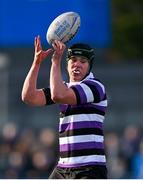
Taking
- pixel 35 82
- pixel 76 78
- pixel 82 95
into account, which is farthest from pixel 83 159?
pixel 35 82

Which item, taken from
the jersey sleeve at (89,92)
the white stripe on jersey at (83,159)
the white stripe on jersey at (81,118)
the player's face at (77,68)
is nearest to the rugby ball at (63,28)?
the player's face at (77,68)

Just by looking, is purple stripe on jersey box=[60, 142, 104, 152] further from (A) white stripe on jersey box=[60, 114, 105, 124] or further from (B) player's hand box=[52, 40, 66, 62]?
(B) player's hand box=[52, 40, 66, 62]

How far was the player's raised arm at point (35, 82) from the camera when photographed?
990cm

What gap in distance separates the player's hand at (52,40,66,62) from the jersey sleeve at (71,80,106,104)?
311 mm

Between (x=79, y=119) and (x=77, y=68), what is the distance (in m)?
0.48

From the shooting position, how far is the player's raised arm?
9.90m

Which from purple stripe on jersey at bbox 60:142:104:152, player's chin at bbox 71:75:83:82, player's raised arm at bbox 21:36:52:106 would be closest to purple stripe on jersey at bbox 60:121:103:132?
purple stripe on jersey at bbox 60:142:104:152

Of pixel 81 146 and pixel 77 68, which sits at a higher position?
pixel 77 68

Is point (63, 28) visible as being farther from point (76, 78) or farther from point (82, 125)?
point (82, 125)

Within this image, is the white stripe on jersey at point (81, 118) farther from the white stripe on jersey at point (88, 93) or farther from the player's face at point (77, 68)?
the player's face at point (77, 68)

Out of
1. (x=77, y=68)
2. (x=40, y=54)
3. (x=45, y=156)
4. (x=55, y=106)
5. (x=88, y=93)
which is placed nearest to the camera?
(x=88, y=93)

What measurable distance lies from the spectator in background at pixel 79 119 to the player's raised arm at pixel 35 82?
0.18 metres

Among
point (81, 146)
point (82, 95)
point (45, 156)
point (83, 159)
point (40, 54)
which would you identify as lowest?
point (45, 156)

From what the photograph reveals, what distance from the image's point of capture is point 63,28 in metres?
10.0
